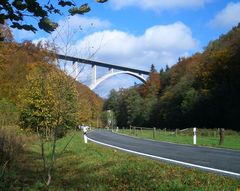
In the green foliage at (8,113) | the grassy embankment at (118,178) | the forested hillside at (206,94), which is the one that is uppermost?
the forested hillside at (206,94)

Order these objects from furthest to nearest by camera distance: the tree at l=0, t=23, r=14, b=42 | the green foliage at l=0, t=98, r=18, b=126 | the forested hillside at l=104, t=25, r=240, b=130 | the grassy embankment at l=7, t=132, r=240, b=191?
the forested hillside at l=104, t=25, r=240, b=130 < the green foliage at l=0, t=98, r=18, b=126 < the grassy embankment at l=7, t=132, r=240, b=191 < the tree at l=0, t=23, r=14, b=42

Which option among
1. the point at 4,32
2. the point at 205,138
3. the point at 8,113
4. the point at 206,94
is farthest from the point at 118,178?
the point at 206,94

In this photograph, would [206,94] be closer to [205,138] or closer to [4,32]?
[205,138]

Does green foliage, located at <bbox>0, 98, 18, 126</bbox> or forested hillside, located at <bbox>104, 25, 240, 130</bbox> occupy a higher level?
forested hillside, located at <bbox>104, 25, 240, 130</bbox>

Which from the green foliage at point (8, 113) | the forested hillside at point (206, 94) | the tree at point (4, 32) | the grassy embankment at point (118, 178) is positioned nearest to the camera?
the tree at point (4, 32)

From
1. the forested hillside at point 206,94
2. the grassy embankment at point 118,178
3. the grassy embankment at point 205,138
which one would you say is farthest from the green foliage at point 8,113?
the forested hillside at point 206,94

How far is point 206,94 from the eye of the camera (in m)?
64.5

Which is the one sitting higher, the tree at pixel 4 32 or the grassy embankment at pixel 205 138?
the tree at pixel 4 32

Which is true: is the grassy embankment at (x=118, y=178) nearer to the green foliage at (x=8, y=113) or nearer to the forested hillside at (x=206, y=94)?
the green foliage at (x=8, y=113)

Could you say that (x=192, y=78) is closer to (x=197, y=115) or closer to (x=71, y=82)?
(x=197, y=115)

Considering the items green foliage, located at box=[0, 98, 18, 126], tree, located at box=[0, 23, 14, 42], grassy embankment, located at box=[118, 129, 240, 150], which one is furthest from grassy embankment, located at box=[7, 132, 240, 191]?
green foliage, located at box=[0, 98, 18, 126]

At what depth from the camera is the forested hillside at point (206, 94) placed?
199ft

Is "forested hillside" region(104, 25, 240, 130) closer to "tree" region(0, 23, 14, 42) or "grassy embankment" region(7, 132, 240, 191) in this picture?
"tree" region(0, 23, 14, 42)

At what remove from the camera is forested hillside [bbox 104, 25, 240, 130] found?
60.7 meters
